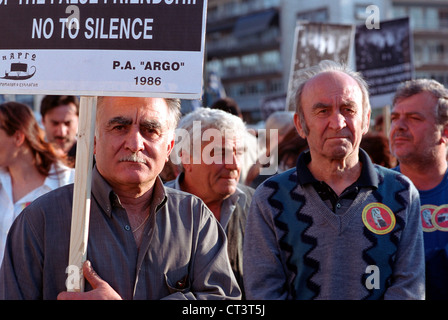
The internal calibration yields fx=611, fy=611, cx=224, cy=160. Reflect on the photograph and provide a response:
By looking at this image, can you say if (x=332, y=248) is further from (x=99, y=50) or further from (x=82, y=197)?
(x=99, y=50)

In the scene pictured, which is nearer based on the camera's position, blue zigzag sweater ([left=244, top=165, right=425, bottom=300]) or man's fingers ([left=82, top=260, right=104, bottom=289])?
man's fingers ([left=82, top=260, right=104, bottom=289])

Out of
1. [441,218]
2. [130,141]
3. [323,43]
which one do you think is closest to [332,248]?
[130,141]

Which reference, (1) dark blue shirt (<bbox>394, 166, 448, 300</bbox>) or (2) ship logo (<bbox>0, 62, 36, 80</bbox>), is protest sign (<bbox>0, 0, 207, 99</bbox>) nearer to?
(2) ship logo (<bbox>0, 62, 36, 80</bbox>)

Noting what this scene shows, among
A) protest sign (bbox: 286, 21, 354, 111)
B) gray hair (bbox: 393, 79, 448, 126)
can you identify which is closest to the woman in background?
gray hair (bbox: 393, 79, 448, 126)

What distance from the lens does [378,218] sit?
2.46 m

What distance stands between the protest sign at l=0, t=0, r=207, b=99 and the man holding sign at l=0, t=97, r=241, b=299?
4.9 inches

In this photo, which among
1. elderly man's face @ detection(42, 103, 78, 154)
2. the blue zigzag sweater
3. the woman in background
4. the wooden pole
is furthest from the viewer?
elderly man's face @ detection(42, 103, 78, 154)

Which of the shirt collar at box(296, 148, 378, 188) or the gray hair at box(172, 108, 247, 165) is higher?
the gray hair at box(172, 108, 247, 165)

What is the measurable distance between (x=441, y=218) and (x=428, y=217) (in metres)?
0.06

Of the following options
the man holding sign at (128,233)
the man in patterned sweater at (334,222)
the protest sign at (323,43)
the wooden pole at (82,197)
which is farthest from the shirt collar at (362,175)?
the protest sign at (323,43)

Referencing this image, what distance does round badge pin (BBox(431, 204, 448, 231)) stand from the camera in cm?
312

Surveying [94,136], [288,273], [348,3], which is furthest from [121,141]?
[348,3]

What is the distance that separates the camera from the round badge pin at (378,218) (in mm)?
2436

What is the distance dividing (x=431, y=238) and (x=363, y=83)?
0.94 metres
